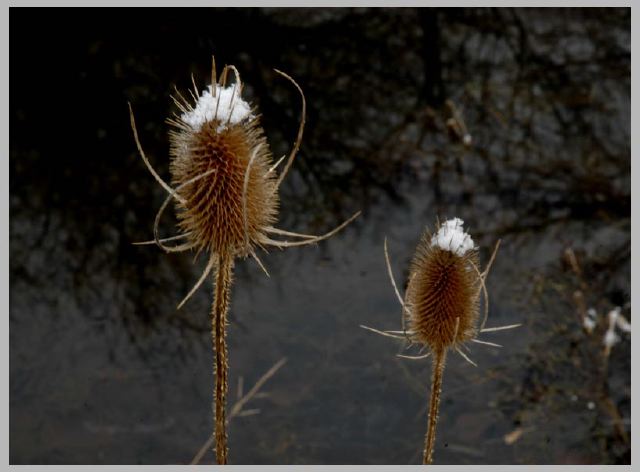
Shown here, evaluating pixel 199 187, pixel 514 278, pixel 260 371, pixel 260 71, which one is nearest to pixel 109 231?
pixel 260 371

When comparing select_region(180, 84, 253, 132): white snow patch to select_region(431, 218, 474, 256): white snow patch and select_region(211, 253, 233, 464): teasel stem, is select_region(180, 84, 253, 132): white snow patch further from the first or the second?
select_region(431, 218, 474, 256): white snow patch

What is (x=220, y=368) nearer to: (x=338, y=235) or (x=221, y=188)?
(x=221, y=188)

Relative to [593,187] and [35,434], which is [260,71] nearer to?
[593,187]

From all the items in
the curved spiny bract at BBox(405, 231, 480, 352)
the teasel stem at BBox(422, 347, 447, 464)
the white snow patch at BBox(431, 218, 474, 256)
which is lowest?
the teasel stem at BBox(422, 347, 447, 464)

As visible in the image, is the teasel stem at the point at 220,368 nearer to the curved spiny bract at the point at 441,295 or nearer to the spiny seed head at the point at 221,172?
the spiny seed head at the point at 221,172

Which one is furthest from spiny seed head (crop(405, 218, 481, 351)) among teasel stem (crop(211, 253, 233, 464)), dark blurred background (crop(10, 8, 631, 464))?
dark blurred background (crop(10, 8, 631, 464))

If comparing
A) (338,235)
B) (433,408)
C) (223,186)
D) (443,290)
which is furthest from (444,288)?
(338,235)
